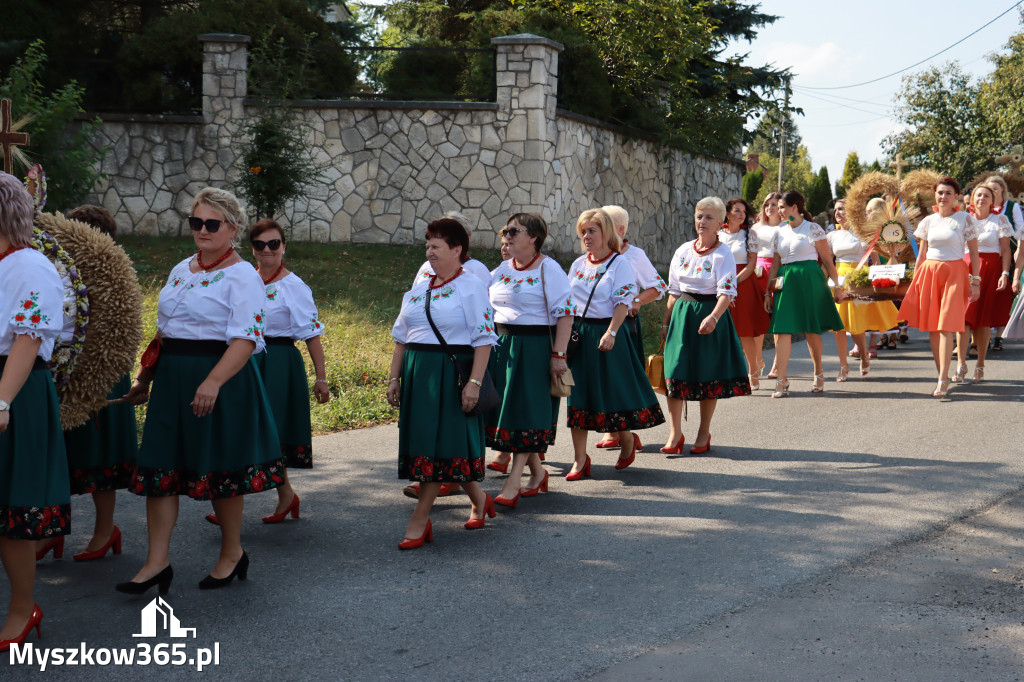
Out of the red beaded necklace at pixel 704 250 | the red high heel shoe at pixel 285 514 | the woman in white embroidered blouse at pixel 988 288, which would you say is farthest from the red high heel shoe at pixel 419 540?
the woman in white embroidered blouse at pixel 988 288

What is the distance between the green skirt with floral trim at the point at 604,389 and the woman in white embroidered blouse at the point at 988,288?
17.8 ft

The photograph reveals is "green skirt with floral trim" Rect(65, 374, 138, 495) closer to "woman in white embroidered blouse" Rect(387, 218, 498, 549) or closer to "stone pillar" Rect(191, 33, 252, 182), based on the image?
"woman in white embroidered blouse" Rect(387, 218, 498, 549)

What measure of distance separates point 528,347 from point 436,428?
45.6 inches

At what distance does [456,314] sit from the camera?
548 centimetres

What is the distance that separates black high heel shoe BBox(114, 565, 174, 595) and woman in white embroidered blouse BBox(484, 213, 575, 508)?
2.24 meters

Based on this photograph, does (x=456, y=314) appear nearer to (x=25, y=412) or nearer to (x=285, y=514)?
(x=285, y=514)

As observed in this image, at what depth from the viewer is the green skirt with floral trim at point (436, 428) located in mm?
5449

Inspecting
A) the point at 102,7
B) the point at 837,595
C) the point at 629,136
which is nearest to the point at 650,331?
the point at 629,136

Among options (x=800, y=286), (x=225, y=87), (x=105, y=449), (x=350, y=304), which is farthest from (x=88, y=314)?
(x=225, y=87)

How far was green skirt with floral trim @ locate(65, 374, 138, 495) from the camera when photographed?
505cm

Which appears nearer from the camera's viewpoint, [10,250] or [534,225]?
[10,250]

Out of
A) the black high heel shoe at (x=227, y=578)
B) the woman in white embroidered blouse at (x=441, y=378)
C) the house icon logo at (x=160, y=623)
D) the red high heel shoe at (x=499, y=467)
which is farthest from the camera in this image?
the red high heel shoe at (x=499, y=467)

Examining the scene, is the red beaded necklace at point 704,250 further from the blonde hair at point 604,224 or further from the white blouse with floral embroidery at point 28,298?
the white blouse with floral embroidery at point 28,298

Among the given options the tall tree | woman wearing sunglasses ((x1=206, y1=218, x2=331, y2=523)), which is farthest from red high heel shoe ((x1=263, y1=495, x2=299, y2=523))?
the tall tree
